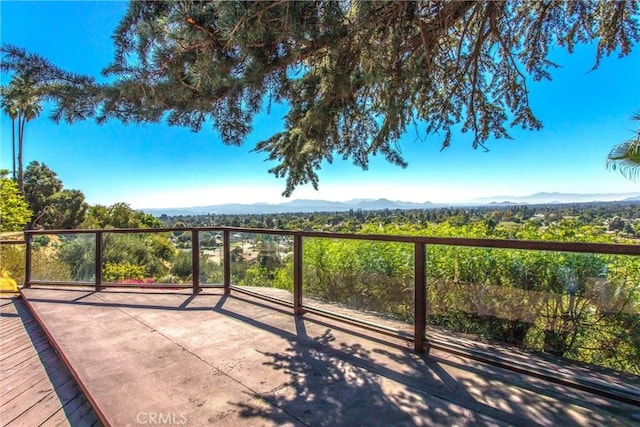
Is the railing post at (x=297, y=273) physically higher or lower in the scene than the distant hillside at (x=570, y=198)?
lower

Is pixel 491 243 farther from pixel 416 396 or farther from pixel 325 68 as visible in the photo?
pixel 325 68

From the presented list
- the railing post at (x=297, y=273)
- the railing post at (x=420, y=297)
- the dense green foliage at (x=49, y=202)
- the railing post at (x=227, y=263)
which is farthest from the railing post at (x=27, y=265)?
the dense green foliage at (x=49, y=202)

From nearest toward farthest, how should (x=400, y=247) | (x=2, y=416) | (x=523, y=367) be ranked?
(x=2, y=416)
(x=523, y=367)
(x=400, y=247)

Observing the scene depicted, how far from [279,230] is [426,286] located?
2016 millimetres

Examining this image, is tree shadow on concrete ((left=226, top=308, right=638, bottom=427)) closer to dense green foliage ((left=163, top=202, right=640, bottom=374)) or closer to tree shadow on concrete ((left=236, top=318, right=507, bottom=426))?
tree shadow on concrete ((left=236, top=318, right=507, bottom=426))

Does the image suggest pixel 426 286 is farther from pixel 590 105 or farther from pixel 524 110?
pixel 590 105

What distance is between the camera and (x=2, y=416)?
2.18 m

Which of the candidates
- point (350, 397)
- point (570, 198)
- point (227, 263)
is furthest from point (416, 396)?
point (570, 198)

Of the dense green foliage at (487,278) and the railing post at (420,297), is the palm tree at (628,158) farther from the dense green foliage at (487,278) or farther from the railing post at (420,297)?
the railing post at (420,297)

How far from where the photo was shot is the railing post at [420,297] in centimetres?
280

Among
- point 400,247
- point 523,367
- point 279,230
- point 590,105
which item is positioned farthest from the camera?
point 590,105

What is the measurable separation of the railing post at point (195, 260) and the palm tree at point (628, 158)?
5421 mm

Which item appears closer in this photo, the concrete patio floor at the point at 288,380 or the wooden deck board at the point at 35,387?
the concrete patio floor at the point at 288,380

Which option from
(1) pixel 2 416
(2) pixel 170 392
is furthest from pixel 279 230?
(1) pixel 2 416
